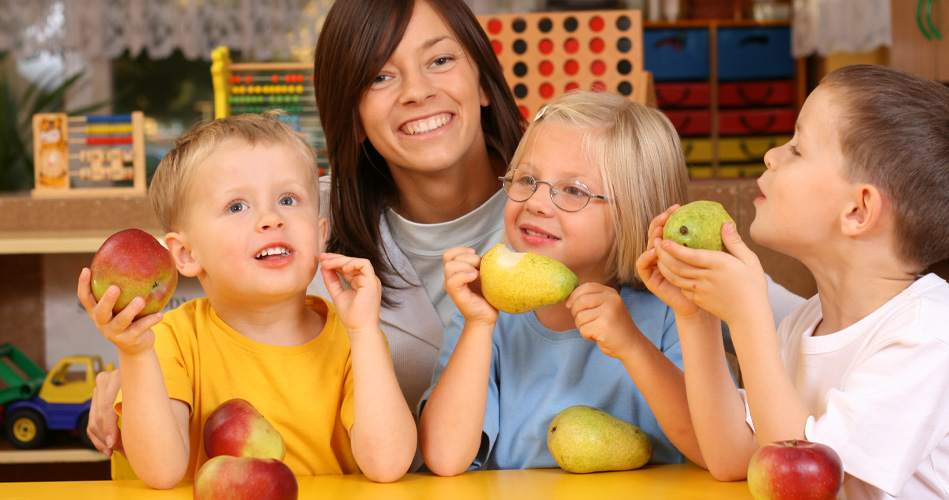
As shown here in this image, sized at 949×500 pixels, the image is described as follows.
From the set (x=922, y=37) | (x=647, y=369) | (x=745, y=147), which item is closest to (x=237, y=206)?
(x=647, y=369)

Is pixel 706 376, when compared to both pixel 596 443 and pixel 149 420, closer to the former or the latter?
pixel 596 443

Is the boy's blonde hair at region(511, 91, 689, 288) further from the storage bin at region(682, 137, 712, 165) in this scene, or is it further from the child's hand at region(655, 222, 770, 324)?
the storage bin at region(682, 137, 712, 165)

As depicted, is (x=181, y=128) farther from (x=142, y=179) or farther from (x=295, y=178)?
(x=295, y=178)

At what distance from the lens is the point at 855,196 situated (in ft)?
3.48

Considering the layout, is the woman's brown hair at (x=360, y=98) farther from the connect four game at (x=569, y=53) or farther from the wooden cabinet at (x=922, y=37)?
the wooden cabinet at (x=922, y=37)

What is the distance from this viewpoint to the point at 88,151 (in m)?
2.80

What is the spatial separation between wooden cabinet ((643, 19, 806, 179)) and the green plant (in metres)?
3.79

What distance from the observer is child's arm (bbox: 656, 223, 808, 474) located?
1.00 meters

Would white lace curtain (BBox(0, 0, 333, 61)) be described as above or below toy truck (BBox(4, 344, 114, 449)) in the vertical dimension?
above

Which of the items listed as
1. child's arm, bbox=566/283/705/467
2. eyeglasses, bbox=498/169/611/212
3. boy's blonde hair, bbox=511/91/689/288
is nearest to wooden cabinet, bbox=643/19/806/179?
boy's blonde hair, bbox=511/91/689/288

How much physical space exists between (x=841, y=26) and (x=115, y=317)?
4.68 m

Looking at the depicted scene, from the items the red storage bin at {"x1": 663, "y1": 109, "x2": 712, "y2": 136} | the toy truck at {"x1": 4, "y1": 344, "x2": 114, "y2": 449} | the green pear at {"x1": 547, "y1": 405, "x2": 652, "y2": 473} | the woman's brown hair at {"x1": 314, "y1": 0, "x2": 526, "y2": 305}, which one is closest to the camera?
the green pear at {"x1": 547, "y1": 405, "x2": 652, "y2": 473}

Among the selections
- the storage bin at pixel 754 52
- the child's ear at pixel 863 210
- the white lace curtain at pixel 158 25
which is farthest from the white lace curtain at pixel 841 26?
the child's ear at pixel 863 210

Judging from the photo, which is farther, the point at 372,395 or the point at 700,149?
the point at 700,149
